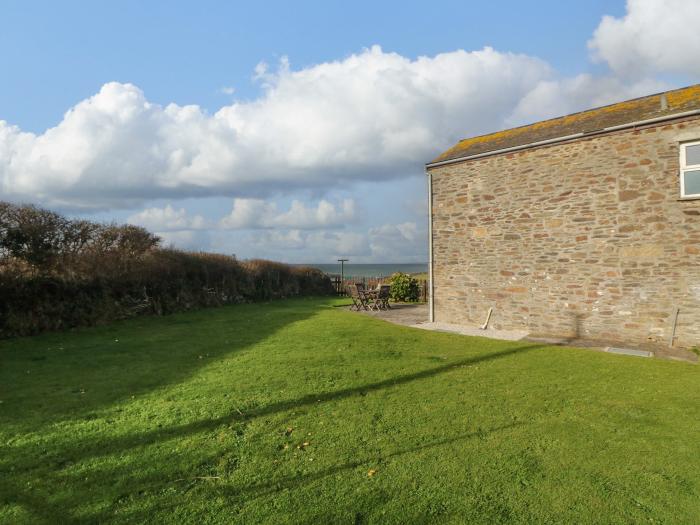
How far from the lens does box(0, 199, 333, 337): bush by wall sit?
12.2m

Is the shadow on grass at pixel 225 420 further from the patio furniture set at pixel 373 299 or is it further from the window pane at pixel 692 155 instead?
the patio furniture set at pixel 373 299

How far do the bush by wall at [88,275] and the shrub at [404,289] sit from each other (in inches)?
314

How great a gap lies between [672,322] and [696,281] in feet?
3.39

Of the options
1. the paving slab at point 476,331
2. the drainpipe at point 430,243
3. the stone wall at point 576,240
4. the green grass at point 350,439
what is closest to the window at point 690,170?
the stone wall at point 576,240

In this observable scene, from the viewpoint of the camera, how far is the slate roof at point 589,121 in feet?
32.9

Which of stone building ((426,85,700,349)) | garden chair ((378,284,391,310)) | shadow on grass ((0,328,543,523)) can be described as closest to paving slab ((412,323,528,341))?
stone building ((426,85,700,349))

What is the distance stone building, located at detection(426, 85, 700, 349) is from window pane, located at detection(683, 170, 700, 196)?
3cm

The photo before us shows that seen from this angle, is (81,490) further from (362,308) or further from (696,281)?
(362,308)

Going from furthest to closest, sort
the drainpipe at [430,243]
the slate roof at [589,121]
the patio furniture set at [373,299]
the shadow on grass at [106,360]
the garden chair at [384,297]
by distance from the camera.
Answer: the garden chair at [384,297]
the patio furniture set at [373,299]
the drainpipe at [430,243]
the slate roof at [589,121]
the shadow on grass at [106,360]

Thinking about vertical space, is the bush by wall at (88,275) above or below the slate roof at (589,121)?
below

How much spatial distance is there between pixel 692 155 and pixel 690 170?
35 cm

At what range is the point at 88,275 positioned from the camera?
13.8 metres

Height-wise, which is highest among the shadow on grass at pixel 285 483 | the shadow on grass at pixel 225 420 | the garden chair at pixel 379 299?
the garden chair at pixel 379 299

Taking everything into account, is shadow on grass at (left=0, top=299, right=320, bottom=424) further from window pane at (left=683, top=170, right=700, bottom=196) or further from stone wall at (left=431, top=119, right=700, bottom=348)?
window pane at (left=683, top=170, right=700, bottom=196)
